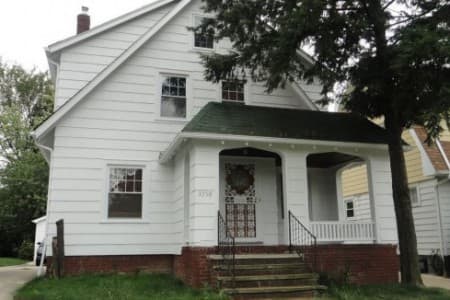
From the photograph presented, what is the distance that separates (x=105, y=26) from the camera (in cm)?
1402

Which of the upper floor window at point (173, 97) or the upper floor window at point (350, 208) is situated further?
the upper floor window at point (350, 208)

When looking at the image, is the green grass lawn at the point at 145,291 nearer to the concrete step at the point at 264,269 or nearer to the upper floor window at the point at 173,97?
the concrete step at the point at 264,269

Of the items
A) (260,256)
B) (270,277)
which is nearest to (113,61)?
(260,256)

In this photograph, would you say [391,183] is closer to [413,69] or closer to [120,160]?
[413,69]

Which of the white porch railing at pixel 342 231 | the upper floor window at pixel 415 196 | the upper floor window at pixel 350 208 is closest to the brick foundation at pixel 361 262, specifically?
the white porch railing at pixel 342 231

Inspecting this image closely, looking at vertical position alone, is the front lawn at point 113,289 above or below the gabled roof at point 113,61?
below

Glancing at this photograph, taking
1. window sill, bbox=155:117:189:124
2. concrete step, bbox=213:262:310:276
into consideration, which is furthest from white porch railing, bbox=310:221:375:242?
window sill, bbox=155:117:189:124

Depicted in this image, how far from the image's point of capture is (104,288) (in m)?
9.58

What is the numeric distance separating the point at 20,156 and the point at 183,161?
Result: 2618 cm

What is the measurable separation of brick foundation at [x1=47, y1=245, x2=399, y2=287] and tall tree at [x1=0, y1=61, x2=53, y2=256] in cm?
1957

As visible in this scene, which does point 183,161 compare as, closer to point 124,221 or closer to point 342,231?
point 124,221

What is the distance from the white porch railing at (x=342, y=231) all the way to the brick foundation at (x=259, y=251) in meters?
0.23

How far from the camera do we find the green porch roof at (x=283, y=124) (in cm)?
1073

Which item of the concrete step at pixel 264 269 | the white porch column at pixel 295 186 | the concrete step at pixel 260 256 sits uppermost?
the white porch column at pixel 295 186
